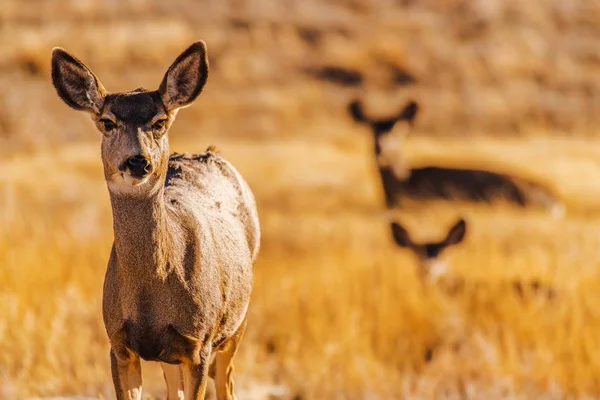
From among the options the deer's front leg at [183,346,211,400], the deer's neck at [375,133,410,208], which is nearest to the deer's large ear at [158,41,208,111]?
the deer's front leg at [183,346,211,400]

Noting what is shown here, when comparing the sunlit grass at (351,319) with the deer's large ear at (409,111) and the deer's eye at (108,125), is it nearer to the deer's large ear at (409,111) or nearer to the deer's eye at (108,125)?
the deer's eye at (108,125)

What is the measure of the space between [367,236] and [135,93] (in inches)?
391

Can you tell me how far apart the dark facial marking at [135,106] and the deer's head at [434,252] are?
639 cm

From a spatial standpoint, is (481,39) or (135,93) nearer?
(135,93)

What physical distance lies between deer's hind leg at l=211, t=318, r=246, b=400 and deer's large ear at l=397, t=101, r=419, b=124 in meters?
12.6

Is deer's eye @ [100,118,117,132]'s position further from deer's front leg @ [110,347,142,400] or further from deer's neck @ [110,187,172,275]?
deer's front leg @ [110,347,142,400]

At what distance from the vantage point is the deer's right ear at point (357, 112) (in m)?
18.2

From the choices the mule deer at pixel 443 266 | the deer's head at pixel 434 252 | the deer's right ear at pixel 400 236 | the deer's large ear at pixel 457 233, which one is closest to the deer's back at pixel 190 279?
the mule deer at pixel 443 266

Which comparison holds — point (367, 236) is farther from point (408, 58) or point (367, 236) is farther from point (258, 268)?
point (408, 58)

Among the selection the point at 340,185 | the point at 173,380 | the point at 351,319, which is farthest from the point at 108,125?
the point at 340,185

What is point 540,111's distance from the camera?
97.4ft

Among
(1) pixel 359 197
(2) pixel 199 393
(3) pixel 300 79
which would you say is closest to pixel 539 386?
(2) pixel 199 393

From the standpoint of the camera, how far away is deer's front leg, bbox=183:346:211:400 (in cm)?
436

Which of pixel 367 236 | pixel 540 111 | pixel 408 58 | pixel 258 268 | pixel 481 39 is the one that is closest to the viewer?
pixel 258 268
